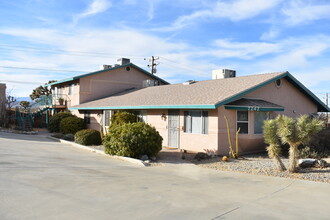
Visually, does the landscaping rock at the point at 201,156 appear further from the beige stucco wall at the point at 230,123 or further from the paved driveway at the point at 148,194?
the paved driveway at the point at 148,194

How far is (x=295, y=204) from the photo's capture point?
287 inches

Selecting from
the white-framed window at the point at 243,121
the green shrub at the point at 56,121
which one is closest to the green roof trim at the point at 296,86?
the white-framed window at the point at 243,121

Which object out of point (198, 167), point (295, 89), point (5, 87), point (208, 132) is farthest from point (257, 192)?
point (5, 87)

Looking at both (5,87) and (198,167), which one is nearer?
(198,167)

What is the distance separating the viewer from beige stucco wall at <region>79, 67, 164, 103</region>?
27.8 metres

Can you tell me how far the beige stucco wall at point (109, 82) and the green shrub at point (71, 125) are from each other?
2.60 meters

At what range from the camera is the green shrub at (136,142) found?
1422cm

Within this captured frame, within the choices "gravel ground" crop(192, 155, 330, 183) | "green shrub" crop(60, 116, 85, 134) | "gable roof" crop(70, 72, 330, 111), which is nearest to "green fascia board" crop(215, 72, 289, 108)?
"gable roof" crop(70, 72, 330, 111)

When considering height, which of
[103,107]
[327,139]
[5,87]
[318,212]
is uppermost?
[5,87]

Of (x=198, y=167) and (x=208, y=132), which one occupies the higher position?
(x=208, y=132)

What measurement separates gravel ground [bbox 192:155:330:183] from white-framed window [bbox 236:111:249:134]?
1.59 meters

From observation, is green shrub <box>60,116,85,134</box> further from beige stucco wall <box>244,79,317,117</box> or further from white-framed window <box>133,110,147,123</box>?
beige stucco wall <box>244,79,317,117</box>

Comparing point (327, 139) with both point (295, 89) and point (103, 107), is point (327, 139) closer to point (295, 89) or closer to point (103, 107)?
point (295, 89)

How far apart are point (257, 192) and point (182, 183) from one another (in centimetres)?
220
